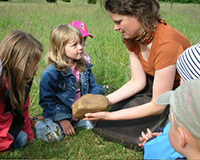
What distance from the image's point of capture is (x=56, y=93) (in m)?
2.73

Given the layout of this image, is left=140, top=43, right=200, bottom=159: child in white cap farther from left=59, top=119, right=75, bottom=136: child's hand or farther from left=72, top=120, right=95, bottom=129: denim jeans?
left=59, top=119, right=75, bottom=136: child's hand

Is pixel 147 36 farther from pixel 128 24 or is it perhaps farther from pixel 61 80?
pixel 61 80

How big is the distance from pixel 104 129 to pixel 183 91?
146 centimetres

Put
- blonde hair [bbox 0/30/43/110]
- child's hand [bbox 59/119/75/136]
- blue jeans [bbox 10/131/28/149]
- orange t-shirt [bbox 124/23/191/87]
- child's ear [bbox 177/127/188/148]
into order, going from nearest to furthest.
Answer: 1. child's ear [bbox 177/127/188/148]
2. blonde hair [bbox 0/30/43/110]
3. orange t-shirt [bbox 124/23/191/87]
4. blue jeans [bbox 10/131/28/149]
5. child's hand [bbox 59/119/75/136]

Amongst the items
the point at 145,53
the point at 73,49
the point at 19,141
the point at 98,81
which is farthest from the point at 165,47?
the point at 19,141

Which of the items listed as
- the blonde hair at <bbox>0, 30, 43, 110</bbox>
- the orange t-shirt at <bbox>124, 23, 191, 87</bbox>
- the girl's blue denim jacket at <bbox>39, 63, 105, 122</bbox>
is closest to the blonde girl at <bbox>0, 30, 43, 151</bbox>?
the blonde hair at <bbox>0, 30, 43, 110</bbox>

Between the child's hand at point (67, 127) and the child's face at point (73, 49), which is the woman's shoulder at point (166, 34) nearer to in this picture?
the child's face at point (73, 49)

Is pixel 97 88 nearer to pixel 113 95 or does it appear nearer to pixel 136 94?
pixel 113 95

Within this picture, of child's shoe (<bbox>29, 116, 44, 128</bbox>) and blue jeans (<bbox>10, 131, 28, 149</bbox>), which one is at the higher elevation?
blue jeans (<bbox>10, 131, 28, 149</bbox>)

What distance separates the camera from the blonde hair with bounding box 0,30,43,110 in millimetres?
2049

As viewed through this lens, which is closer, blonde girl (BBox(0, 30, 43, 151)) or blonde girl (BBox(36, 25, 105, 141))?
blonde girl (BBox(0, 30, 43, 151))

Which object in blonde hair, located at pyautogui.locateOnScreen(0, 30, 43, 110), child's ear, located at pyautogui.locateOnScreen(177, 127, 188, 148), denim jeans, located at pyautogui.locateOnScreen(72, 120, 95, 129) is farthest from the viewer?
denim jeans, located at pyautogui.locateOnScreen(72, 120, 95, 129)

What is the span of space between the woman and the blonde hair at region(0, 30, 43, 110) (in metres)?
0.77

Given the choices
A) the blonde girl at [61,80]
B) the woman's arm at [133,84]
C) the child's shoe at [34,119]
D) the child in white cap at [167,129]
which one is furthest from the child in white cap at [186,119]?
the child's shoe at [34,119]
